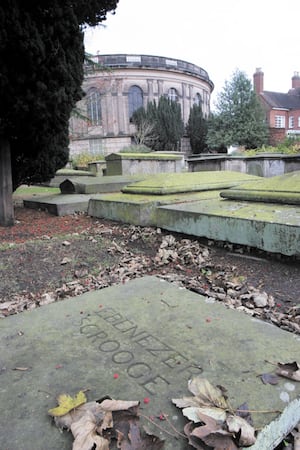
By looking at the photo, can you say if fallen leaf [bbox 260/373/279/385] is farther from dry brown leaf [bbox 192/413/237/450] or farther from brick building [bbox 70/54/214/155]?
brick building [bbox 70/54/214/155]

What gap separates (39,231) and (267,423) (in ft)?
15.6

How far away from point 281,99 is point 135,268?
50156mm

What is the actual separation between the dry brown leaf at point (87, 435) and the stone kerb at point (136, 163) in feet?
34.8

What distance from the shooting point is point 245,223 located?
3490 mm

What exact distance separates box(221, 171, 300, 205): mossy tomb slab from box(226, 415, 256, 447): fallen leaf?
3197 mm

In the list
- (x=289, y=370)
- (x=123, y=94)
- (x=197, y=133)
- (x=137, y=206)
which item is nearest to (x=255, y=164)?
(x=137, y=206)

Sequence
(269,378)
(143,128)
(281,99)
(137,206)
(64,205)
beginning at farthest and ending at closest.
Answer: (281,99), (143,128), (64,205), (137,206), (269,378)

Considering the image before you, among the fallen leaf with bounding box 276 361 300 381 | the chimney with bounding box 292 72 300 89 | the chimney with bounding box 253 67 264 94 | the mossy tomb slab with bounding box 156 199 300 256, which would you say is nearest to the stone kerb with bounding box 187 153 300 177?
the mossy tomb slab with bounding box 156 199 300 256

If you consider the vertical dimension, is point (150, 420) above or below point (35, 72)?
below

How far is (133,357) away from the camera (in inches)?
60.9

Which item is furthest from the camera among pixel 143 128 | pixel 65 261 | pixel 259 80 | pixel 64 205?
pixel 259 80

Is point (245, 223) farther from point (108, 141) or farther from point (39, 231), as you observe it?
point (108, 141)

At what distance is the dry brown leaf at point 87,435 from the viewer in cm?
106

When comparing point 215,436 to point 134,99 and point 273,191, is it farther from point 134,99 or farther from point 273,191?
point 134,99
